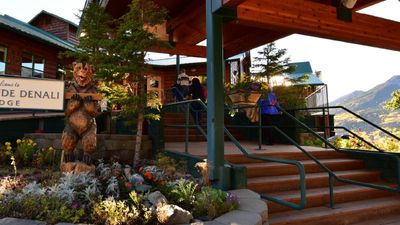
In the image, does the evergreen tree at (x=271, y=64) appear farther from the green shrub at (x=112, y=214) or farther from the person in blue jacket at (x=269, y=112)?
the green shrub at (x=112, y=214)

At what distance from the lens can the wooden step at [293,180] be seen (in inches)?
190

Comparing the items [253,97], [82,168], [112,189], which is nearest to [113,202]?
[112,189]

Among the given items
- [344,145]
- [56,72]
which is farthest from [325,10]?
[56,72]

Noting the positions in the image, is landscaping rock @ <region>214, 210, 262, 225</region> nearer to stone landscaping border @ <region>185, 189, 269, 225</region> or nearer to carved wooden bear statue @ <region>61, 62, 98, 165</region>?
stone landscaping border @ <region>185, 189, 269, 225</region>

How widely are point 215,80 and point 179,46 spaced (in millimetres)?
3859

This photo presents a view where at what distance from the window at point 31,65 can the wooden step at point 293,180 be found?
1270 centimetres

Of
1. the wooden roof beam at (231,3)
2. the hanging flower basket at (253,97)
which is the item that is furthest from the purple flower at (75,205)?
the hanging flower basket at (253,97)

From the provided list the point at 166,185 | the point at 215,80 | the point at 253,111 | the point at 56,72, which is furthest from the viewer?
the point at 56,72

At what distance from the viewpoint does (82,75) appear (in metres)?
4.19

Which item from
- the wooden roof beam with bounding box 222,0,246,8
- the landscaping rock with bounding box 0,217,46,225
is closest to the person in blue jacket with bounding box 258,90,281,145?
the wooden roof beam with bounding box 222,0,246,8

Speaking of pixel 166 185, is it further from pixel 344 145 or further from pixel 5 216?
pixel 344 145

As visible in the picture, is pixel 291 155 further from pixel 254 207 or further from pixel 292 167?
pixel 254 207

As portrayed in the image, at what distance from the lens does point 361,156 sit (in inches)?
249

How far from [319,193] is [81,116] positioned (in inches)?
150
